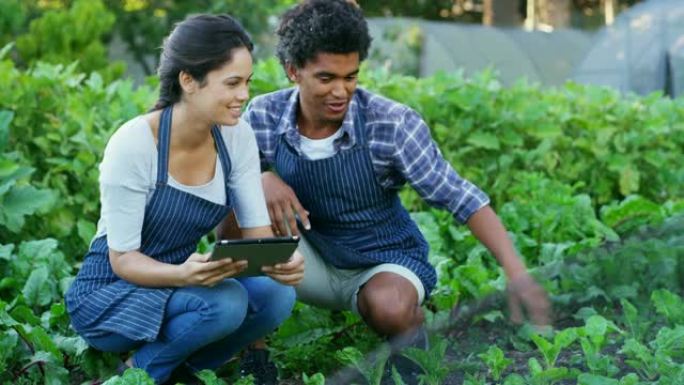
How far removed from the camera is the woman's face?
Result: 338 cm

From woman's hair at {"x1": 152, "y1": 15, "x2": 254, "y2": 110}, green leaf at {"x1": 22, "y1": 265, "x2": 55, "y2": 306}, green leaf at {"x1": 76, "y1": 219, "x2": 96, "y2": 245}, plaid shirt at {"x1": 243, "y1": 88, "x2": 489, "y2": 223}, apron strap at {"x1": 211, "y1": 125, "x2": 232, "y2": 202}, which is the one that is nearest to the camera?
woman's hair at {"x1": 152, "y1": 15, "x2": 254, "y2": 110}

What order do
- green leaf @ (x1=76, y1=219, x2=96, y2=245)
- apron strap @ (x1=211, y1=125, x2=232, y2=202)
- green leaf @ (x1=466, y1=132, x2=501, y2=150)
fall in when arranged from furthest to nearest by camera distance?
green leaf @ (x1=466, y1=132, x2=501, y2=150)
green leaf @ (x1=76, y1=219, x2=96, y2=245)
apron strap @ (x1=211, y1=125, x2=232, y2=202)

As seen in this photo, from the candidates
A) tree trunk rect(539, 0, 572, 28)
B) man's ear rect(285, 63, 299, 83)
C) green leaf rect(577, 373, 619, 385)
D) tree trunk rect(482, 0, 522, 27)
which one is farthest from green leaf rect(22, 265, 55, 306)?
tree trunk rect(539, 0, 572, 28)

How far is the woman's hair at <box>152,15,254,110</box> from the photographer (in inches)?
A: 133

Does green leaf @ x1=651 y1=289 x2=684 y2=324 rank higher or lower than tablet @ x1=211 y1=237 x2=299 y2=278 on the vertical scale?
lower

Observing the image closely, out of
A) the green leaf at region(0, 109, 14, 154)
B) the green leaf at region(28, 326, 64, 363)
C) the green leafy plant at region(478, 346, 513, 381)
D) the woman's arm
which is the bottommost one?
the green leaf at region(28, 326, 64, 363)

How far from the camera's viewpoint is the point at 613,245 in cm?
308

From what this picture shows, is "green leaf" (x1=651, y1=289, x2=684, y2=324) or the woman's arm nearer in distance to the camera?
"green leaf" (x1=651, y1=289, x2=684, y2=324)

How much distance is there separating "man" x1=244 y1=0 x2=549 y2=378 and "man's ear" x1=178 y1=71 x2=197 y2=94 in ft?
1.22

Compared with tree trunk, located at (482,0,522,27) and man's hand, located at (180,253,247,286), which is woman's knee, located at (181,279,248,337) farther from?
tree trunk, located at (482,0,522,27)

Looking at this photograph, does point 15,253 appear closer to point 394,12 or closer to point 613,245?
point 613,245

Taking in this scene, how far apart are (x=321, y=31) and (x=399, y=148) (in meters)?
0.37

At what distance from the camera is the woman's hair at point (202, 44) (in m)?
3.37

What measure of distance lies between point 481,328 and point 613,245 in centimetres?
43
